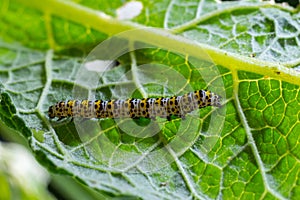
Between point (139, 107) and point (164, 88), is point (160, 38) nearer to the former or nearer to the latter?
point (164, 88)

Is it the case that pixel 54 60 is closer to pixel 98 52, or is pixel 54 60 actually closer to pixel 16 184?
pixel 98 52

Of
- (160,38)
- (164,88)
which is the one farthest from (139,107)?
(160,38)

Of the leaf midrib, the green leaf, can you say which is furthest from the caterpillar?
the leaf midrib

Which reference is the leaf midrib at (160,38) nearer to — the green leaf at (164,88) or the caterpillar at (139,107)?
the green leaf at (164,88)

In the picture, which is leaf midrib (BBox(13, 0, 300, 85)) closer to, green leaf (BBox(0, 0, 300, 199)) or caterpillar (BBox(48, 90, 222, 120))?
green leaf (BBox(0, 0, 300, 199))

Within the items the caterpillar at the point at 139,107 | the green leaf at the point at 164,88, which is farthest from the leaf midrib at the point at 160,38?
the caterpillar at the point at 139,107

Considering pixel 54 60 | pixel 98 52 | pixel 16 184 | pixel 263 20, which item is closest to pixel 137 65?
pixel 98 52
